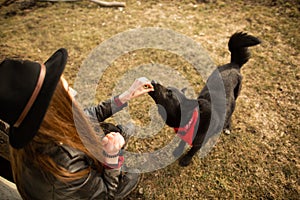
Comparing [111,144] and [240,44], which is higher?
[240,44]

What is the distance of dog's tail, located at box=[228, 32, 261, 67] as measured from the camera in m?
2.86


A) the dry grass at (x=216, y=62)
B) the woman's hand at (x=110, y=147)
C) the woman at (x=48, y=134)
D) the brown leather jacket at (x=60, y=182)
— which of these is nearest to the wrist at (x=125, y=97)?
the woman's hand at (x=110, y=147)

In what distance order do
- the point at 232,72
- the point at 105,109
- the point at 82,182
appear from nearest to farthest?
the point at 82,182 < the point at 105,109 < the point at 232,72

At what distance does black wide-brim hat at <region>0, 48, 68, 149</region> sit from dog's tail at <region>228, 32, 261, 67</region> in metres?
2.31

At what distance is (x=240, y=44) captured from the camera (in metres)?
2.93

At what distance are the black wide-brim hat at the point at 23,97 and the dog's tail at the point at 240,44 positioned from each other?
2308mm

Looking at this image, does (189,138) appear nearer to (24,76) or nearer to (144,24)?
(24,76)

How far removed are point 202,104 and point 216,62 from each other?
1932 mm

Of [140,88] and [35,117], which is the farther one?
[140,88]

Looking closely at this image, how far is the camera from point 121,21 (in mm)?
5242

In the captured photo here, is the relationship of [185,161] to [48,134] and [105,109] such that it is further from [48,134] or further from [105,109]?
[48,134]

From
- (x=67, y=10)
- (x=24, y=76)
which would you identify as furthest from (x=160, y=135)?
(x=67, y=10)

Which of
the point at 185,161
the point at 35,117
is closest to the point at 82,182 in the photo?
the point at 35,117

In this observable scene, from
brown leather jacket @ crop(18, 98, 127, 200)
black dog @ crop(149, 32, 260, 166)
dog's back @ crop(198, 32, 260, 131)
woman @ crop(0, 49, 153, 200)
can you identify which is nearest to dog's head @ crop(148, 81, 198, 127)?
black dog @ crop(149, 32, 260, 166)
